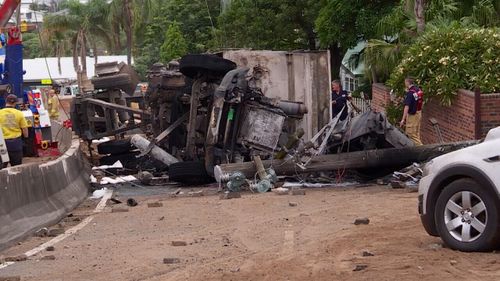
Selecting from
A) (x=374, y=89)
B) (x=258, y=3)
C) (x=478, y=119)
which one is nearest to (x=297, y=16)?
(x=258, y=3)

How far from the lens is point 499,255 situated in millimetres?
8695

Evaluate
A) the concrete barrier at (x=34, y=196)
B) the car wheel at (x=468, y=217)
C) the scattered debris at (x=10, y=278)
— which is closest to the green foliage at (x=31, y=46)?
the concrete barrier at (x=34, y=196)

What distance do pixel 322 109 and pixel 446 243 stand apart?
10.3 meters

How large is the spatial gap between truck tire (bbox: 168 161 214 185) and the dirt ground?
2861 mm

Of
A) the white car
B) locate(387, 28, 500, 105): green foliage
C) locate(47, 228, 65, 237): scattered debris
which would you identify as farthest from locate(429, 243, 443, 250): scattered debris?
locate(387, 28, 500, 105): green foliage

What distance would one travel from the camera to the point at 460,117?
19.9 metres

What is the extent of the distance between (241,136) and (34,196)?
544 cm

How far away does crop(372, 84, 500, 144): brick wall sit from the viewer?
1889cm

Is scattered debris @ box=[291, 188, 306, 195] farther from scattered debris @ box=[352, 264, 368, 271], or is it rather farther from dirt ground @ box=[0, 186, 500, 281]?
scattered debris @ box=[352, 264, 368, 271]

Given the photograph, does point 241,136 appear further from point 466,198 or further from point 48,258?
point 466,198

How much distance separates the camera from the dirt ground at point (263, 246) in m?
8.45

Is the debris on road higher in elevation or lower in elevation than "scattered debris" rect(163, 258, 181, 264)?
lower

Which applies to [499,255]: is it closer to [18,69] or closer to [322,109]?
[322,109]

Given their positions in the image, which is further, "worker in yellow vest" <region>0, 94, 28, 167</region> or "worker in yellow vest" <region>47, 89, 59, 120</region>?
"worker in yellow vest" <region>47, 89, 59, 120</region>
